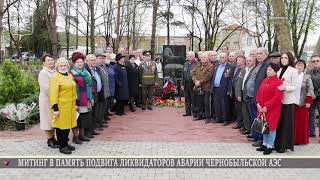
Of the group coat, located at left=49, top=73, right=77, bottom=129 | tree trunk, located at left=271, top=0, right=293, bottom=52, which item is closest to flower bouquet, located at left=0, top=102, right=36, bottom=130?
coat, located at left=49, top=73, right=77, bottom=129

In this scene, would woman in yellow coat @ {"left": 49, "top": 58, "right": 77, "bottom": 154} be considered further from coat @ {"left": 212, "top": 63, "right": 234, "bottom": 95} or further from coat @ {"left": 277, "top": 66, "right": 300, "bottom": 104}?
coat @ {"left": 212, "top": 63, "right": 234, "bottom": 95}

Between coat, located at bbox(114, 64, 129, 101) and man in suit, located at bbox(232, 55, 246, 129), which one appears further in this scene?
coat, located at bbox(114, 64, 129, 101)

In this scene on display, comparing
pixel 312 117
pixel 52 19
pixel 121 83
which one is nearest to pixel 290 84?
pixel 312 117

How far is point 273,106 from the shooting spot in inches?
302

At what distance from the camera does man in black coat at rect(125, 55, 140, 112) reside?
1342 centimetres

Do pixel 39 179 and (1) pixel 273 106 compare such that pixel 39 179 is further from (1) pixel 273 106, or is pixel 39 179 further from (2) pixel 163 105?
(2) pixel 163 105

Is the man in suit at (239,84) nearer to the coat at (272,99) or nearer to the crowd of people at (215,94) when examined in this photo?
the crowd of people at (215,94)

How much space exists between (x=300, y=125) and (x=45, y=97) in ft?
15.9

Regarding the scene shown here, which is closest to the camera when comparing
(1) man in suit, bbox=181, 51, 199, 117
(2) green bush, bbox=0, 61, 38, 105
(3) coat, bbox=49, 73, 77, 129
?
(3) coat, bbox=49, 73, 77, 129

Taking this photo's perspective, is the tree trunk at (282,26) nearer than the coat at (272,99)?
No

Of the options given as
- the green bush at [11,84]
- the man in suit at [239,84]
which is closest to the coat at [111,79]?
the green bush at [11,84]

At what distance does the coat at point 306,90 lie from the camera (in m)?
8.99

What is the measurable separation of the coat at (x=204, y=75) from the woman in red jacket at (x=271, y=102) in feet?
12.1

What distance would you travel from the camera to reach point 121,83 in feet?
41.7
